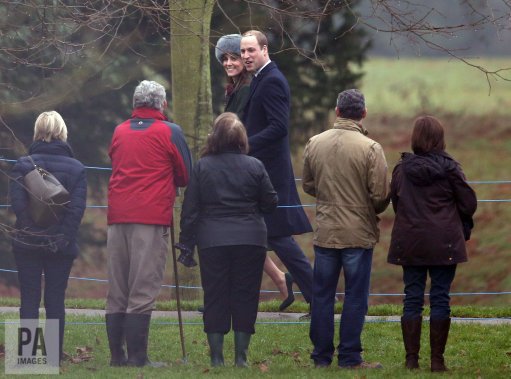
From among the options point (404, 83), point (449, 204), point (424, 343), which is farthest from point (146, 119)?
point (404, 83)

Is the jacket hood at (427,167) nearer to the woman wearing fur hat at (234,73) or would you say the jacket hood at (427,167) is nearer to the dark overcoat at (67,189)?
the woman wearing fur hat at (234,73)

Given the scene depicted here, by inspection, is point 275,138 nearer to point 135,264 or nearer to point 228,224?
point 228,224

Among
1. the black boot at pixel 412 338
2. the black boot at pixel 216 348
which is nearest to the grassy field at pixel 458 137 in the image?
the black boot at pixel 216 348

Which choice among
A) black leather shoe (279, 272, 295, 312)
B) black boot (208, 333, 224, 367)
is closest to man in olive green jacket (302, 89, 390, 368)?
black boot (208, 333, 224, 367)

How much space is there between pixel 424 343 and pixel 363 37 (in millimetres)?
9585

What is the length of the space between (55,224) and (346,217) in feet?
6.51

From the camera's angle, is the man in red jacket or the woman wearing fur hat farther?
the woman wearing fur hat

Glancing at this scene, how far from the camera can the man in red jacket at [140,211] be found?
29.0 ft

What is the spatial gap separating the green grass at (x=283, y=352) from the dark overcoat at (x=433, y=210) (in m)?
0.76

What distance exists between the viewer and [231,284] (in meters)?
8.82

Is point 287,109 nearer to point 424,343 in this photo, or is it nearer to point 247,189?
point 247,189

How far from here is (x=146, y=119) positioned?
898cm

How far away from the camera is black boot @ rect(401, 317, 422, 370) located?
339 inches

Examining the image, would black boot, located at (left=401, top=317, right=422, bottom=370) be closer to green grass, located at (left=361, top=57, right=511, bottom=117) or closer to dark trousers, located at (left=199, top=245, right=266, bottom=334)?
dark trousers, located at (left=199, top=245, right=266, bottom=334)
